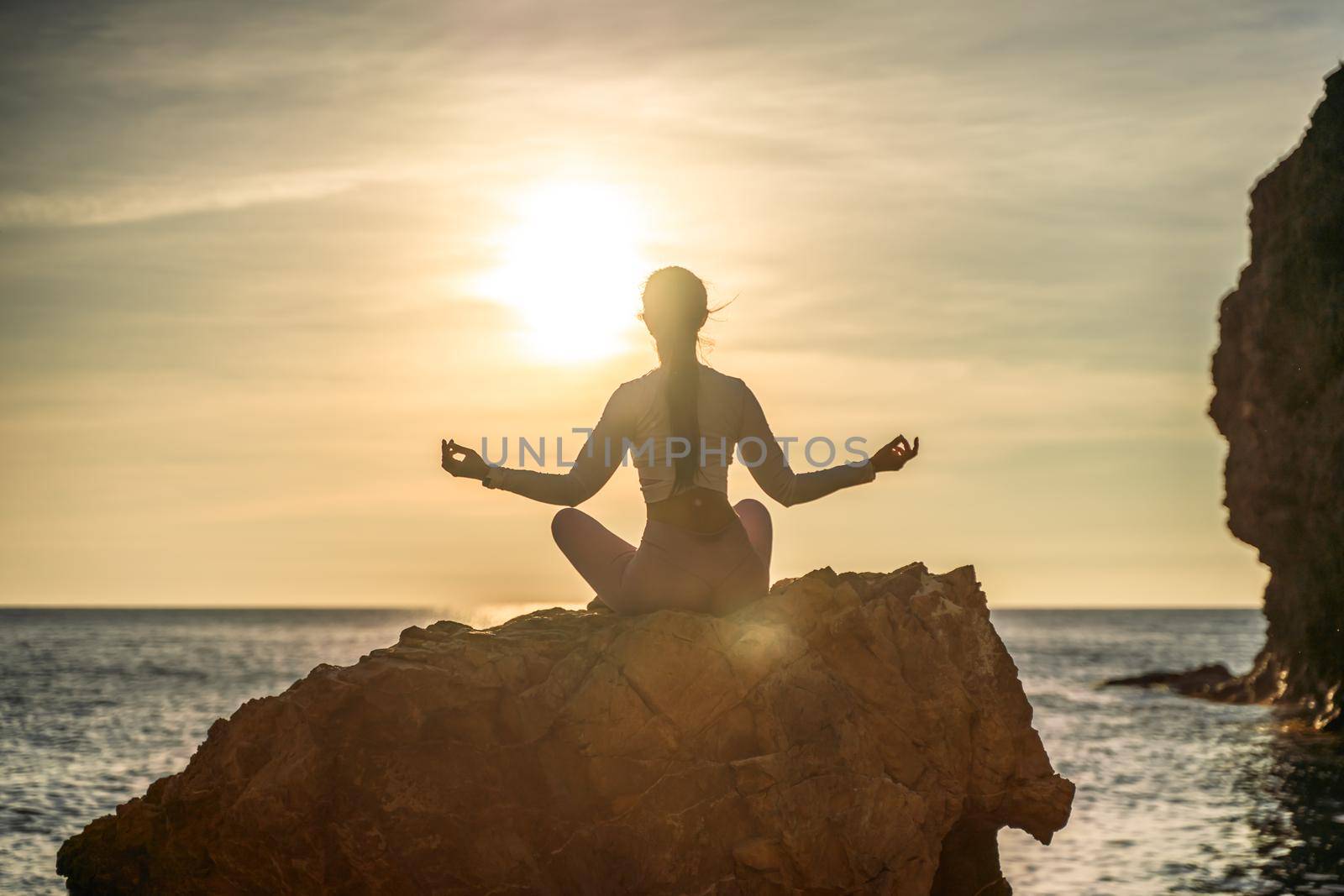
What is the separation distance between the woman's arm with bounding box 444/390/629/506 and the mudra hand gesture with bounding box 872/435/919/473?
1.67m

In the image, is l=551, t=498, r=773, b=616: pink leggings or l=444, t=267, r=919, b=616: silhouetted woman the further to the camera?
l=551, t=498, r=773, b=616: pink leggings

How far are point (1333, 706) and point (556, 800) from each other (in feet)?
75.1

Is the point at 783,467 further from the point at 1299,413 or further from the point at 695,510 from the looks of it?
the point at 1299,413

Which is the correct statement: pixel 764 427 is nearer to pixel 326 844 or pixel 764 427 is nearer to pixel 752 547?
pixel 752 547

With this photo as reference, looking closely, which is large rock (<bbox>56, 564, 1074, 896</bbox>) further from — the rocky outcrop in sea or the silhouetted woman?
the rocky outcrop in sea

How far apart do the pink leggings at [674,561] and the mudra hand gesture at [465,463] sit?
2.47 feet

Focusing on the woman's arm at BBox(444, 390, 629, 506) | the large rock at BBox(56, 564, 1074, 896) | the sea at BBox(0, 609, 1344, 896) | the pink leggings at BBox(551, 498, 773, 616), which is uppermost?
the woman's arm at BBox(444, 390, 629, 506)

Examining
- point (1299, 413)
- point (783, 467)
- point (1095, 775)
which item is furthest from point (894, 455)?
point (1299, 413)

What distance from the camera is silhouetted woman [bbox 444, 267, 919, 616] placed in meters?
8.66

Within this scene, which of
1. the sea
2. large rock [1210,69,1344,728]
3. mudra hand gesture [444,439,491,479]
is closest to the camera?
mudra hand gesture [444,439,491,479]

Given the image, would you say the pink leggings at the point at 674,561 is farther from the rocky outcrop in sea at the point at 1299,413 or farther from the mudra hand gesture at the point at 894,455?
the rocky outcrop in sea at the point at 1299,413

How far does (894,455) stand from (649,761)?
8.38ft

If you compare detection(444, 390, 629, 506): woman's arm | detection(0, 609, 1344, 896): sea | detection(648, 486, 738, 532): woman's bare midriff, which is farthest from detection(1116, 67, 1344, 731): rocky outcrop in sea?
detection(444, 390, 629, 506): woman's arm

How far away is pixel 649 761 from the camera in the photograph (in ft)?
28.5
